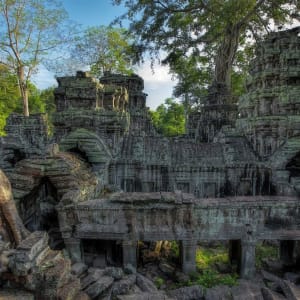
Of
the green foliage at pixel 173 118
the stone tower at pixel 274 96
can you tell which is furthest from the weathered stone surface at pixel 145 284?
the green foliage at pixel 173 118

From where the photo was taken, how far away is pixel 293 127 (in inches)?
434

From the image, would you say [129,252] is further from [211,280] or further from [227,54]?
[227,54]

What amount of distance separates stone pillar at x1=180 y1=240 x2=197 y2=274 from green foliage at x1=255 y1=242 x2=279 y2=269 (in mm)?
3056

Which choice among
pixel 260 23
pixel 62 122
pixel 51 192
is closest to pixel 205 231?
pixel 51 192

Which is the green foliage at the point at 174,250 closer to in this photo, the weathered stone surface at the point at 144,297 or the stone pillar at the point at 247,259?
the stone pillar at the point at 247,259

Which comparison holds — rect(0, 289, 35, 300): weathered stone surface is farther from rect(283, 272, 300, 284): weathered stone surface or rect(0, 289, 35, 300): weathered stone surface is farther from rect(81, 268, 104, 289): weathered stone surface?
rect(283, 272, 300, 284): weathered stone surface

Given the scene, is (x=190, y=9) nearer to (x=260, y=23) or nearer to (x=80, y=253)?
(x=260, y=23)

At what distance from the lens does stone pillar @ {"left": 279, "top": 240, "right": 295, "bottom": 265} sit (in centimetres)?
890

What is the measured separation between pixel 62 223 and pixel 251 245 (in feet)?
20.1

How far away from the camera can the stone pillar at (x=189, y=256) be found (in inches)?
308

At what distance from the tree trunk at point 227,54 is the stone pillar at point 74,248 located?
17059mm

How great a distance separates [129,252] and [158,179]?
4161 mm

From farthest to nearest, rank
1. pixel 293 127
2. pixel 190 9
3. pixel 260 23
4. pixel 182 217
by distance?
pixel 260 23 < pixel 190 9 < pixel 293 127 < pixel 182 217

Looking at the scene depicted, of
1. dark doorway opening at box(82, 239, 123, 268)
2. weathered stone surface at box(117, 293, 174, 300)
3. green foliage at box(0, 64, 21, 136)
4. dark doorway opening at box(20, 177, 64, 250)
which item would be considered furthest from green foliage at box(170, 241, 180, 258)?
green foliage at box(0, 64, 21, 136)
